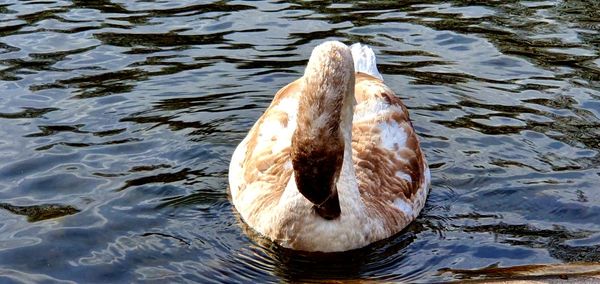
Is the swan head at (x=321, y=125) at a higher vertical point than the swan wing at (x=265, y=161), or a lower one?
higher

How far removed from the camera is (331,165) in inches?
304

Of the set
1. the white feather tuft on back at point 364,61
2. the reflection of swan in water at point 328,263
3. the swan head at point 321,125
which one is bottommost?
the reflection of swan in water at point 328,263

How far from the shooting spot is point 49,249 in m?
8.58

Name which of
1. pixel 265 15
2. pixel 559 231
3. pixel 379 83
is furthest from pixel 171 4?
pixel 559 231

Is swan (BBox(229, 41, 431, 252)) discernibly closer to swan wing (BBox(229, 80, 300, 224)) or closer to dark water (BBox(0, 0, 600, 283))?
swan wing (BBox(229, 80, 300, 224))

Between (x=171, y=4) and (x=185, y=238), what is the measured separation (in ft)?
22.8

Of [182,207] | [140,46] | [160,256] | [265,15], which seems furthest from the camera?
[265,15]

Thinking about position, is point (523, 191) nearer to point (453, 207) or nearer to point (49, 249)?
point (453, 207)

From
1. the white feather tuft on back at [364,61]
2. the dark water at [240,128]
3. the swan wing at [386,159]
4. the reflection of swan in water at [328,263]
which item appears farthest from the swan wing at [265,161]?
the white feather tuft on back at [364,61]

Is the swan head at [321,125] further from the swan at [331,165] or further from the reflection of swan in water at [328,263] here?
the reflection of swan in water at [328,263]

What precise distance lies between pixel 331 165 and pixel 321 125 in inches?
12.3

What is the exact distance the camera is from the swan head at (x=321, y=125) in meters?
Result: 7.61

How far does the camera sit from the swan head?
300 inches

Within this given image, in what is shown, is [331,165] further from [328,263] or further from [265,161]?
[265,161]
